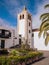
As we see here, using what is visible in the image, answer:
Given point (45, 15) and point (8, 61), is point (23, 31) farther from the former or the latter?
point (8, 61)

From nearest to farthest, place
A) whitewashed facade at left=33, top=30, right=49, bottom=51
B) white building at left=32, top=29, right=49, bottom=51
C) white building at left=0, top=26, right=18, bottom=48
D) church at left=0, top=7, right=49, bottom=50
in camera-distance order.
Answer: white building at left=0, top=26, right=18, bottom=48 → church at left=0, top=7, right=49, bottom=50 → whitewashed facade at left=33, top=30, right=49, bottom=51 → white building at left=32, top=29, right=49, bottom=51

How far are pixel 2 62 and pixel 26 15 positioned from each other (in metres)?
35.6

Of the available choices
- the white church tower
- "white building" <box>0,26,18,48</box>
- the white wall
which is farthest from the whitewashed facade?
"white building" <box>0,26,18,48</box>

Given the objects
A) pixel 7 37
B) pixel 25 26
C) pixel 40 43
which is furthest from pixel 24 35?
pixel 7 37

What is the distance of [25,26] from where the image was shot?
48.8 meters

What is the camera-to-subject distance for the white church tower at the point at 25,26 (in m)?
48.8

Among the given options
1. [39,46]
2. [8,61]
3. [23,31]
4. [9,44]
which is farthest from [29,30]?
[8,61]

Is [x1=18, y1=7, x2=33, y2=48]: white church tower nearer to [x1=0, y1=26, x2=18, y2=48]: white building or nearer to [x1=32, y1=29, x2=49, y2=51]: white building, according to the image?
[x1=32, y1=29, x2=49, y2=51]: white building

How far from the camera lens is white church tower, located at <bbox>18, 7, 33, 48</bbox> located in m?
48.8

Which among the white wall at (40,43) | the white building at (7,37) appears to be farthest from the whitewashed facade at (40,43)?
the white building at (7,37)

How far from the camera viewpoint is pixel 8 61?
1549 centimetres

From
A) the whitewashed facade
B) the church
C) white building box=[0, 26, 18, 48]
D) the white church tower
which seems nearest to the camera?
white building box=[0, 26, 18, 48]

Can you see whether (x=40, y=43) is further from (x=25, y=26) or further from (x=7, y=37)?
(x=7, y=37)

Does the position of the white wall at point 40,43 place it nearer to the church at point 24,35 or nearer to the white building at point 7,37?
the church at point 24,35
